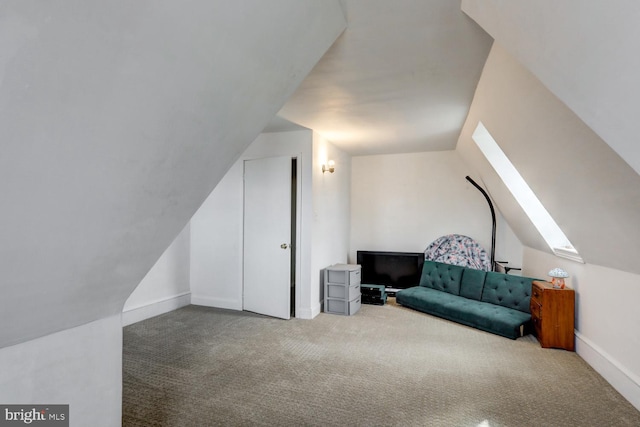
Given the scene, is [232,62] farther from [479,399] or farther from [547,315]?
[547,315]

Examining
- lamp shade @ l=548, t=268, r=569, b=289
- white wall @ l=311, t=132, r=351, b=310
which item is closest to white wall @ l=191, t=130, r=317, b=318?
white wall @ l=311, t=132, r=351, b=310

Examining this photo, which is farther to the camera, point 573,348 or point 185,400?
point 573,348

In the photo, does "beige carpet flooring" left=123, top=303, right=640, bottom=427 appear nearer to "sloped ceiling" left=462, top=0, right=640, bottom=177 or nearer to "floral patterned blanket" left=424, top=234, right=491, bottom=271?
"floral patterned blanket" left=424, top=234, right=491, bottom=271

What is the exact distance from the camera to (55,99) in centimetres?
89

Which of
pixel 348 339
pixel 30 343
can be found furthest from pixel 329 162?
pixel 30 343

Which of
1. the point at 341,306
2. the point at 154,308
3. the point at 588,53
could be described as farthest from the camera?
the point at 341,306

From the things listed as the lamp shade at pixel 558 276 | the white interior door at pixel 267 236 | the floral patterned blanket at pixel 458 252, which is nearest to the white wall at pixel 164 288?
the white interior door at pixel 267 236

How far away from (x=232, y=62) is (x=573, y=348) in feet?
13.0

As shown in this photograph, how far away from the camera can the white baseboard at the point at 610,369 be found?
2424 mm

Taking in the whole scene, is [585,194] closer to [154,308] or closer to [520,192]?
[520,192]

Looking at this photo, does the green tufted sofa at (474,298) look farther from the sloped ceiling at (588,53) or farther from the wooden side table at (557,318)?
the sloped ceiling at (588,53)

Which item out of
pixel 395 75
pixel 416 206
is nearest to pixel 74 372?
pixel 395 75

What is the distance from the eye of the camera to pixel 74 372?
151 cm

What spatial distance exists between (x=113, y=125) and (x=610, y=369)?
369cm
